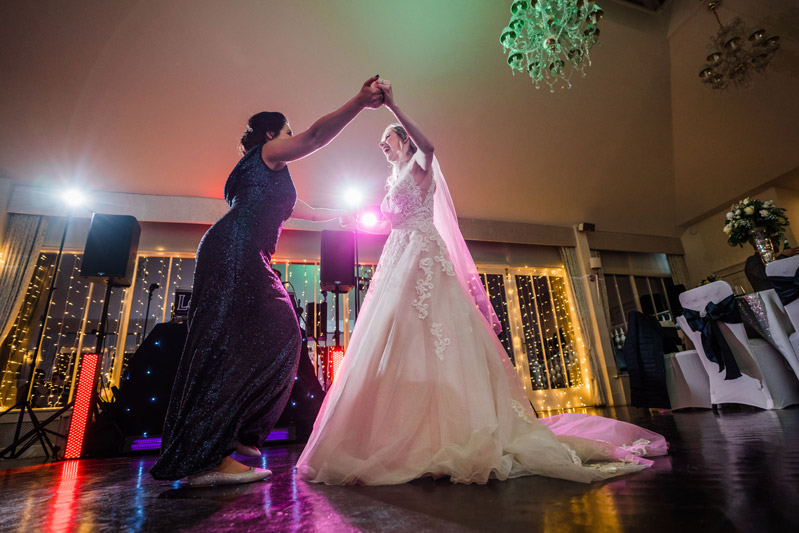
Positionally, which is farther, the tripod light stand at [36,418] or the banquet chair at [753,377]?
the tripod light stand at [36,418]

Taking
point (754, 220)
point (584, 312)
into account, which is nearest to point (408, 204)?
point (754, 220)

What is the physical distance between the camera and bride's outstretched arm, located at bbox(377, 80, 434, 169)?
1516 mm

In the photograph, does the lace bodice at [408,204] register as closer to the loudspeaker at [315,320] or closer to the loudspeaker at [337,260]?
the loudspeaker at [337,260]

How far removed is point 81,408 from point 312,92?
13.5 ft

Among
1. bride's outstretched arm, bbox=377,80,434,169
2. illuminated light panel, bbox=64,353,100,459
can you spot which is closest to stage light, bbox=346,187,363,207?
bride's outstretched arm, bbox=377,80,434,169

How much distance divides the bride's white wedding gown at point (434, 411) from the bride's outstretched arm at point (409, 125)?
41 centimetres

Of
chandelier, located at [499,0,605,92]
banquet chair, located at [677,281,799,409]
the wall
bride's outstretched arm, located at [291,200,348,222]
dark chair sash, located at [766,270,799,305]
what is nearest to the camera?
bride's outstretched arm, located at [291,200,348,222]

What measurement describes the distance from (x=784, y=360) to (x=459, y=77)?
4.58 metres

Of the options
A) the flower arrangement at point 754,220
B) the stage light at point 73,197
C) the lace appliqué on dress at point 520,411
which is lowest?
the lace appliqué on dress at point 520,411

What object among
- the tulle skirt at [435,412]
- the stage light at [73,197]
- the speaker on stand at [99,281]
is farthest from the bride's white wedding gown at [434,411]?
the stage light at [73,197]

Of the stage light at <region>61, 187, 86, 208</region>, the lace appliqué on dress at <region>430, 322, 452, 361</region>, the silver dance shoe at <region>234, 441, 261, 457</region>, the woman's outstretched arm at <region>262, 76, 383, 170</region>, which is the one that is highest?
the stage light at <region>61, 187, 86, 208</region>

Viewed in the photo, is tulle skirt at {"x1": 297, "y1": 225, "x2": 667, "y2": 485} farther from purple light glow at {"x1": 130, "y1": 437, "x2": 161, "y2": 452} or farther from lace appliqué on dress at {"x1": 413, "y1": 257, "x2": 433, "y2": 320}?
purple light glow at {"x1": 130, "y1": 437, "x2": 161, "y2": 452}

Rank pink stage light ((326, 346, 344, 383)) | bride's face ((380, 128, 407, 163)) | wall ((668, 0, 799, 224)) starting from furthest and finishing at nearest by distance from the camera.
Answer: wall ((668, 0, 799, 224)), pink stage light ((326, 346, 344, 383)), bride's face ((380, 128, 407, 163))

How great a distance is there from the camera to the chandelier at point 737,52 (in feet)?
15.9
